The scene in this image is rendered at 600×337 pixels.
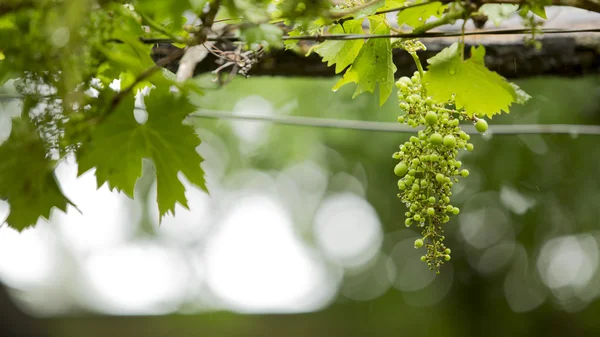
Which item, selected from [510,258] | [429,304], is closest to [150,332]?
[429,304]

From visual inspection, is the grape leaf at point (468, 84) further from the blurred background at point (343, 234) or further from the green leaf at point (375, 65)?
the blurred background at point (343, 234)

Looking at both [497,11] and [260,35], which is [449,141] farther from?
[260,35]

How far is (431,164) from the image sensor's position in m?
0.71

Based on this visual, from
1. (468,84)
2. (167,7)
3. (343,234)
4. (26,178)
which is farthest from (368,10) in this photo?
(343,234)

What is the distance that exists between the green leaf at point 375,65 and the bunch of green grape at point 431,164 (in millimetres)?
85

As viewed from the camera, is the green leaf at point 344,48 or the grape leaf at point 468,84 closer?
the grape leaf at point 468,84

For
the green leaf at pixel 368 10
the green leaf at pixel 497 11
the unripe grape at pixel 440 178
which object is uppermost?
the green leaf at pixel 368 10

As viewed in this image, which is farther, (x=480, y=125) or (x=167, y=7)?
(x=480, y=125)

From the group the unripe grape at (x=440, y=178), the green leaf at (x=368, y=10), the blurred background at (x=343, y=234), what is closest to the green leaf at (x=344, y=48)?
the green leaf at (x=368, y=10)

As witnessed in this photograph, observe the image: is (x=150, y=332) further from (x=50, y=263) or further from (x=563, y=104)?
(x=563, y=104)

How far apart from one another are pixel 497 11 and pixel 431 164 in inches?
8.5

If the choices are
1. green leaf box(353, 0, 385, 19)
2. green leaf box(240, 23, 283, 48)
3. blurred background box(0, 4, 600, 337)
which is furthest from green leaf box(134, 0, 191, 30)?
blurred background box(0, 4, 600, 337)

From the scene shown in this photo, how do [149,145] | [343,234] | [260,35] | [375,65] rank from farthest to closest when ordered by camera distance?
[343,234] → [375,65] → [149,145] → [260,35]

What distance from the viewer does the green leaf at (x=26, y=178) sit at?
48cm
